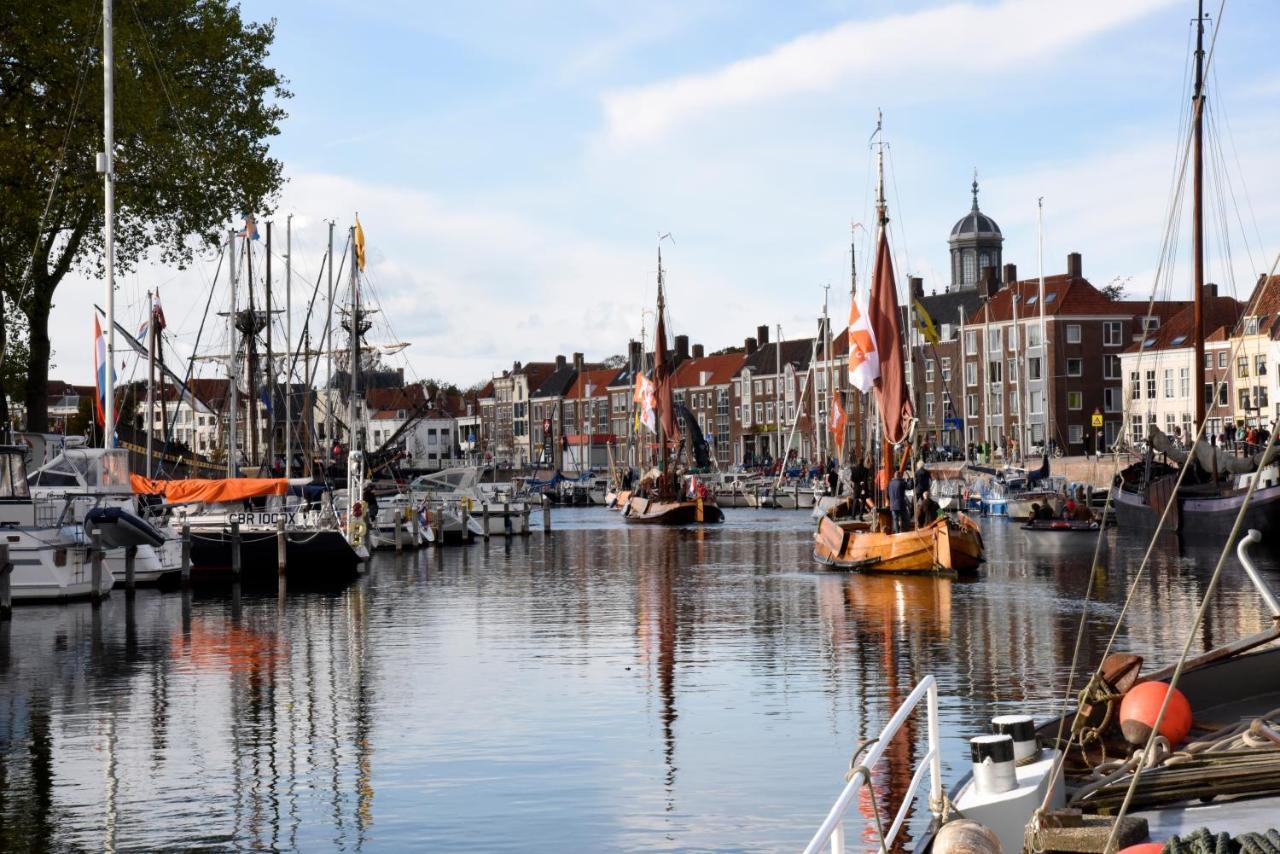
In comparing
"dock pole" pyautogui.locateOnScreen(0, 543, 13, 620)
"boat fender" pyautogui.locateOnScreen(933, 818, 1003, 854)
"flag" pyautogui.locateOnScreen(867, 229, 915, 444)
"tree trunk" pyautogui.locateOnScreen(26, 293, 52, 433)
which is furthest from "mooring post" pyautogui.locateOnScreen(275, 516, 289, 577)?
"boat fender" pyautogui.locateOnScreen(933, 818, 1003, 854)

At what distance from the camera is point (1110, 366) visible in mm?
120562

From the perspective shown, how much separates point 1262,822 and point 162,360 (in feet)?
171

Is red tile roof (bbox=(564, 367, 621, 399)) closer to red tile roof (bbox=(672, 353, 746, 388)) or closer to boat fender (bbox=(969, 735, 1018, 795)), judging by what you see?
red tile roof (bbox=(672, 353, 746, 388))

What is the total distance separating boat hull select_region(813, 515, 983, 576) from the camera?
4266 centimetres

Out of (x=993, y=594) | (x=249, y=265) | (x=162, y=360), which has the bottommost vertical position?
(x=993, y=594)

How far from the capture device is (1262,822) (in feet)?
36.1

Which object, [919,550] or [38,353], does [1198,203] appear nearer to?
[919,550]

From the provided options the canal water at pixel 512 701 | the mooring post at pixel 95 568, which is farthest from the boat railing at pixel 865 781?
the mooring post at pixel 95 568

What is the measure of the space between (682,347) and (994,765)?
171742 millimetres

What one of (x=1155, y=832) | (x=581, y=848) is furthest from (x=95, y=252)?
(x=1155, y=832)

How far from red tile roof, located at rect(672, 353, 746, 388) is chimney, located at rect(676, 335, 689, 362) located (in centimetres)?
300

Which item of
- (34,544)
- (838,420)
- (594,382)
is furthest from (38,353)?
(594,382)

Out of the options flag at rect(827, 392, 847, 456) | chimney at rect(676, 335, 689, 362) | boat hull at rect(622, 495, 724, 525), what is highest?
chimney at rect(676, 335, 689, 362)

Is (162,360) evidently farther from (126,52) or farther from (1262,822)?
(1262,822)
